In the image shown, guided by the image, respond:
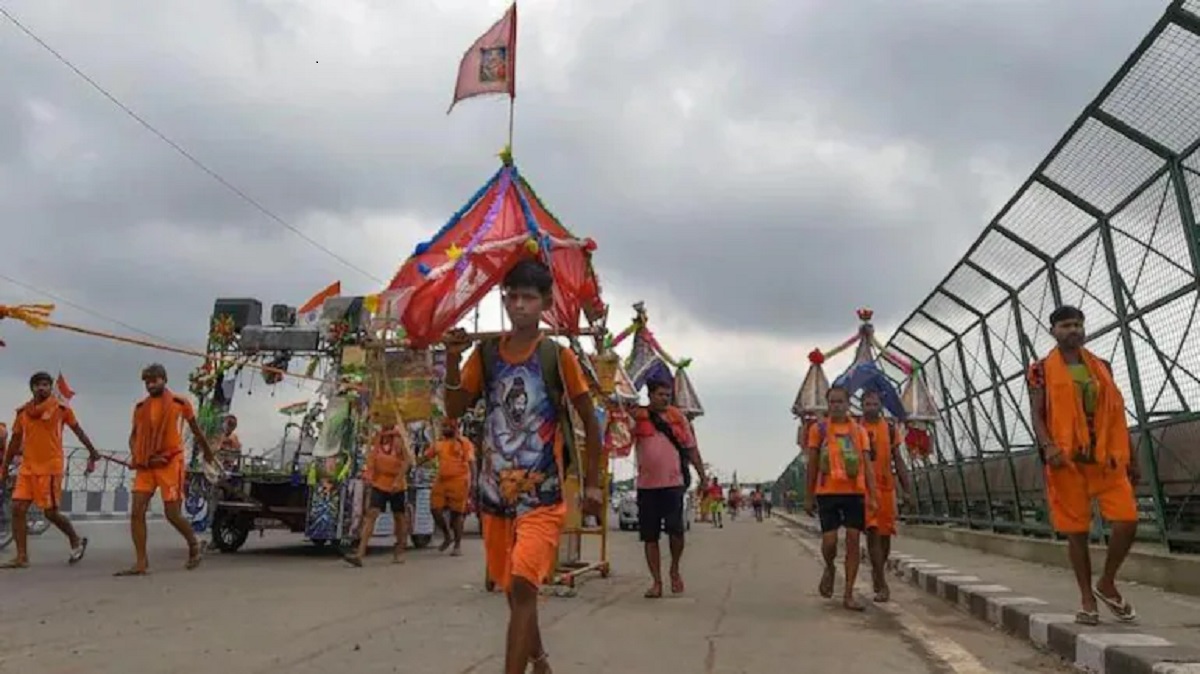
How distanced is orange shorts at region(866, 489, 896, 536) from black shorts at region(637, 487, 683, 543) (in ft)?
5.19

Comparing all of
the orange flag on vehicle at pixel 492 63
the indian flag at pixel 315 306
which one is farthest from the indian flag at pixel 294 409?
the orange flag on vehicle at pixel 492 63

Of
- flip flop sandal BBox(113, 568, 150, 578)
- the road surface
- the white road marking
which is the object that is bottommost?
the white road marking

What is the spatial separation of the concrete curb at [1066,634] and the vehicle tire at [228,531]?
26.1 feet

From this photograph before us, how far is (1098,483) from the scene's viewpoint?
211 inches

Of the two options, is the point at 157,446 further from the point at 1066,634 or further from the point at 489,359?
the point at 1066,634

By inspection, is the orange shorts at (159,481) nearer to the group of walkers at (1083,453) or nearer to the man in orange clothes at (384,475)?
the man in orange clothes at (384,475)

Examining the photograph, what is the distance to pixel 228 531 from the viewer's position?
11.3 m

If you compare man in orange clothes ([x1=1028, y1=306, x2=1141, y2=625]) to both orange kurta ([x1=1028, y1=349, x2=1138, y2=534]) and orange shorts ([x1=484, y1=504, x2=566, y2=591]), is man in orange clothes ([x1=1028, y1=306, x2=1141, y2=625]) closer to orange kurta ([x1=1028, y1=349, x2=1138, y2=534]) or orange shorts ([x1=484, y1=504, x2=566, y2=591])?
orange kurta ([x1=1028, y1=349, x2=1138, y2=534])

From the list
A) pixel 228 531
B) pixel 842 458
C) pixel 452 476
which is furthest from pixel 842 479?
pixel 228 531

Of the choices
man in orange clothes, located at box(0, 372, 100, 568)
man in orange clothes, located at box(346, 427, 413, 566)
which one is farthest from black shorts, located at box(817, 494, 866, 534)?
man in orange clothes, located at box(0, 372, 100, 568)

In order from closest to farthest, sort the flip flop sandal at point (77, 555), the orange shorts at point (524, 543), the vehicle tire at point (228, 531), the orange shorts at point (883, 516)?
1. the orange shorts at point (524, 543)
2. the orange shorts at point (883, 516)
3. the flip flop sandal at point (77, 555)
4. the vehicle tire at point (228, 531)

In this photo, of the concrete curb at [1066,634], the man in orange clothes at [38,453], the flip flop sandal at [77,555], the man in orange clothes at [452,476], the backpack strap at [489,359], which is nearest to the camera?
the backpack strap at [489,359]

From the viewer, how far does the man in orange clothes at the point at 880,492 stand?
748cm

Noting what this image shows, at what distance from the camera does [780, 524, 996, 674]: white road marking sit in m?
4.74
